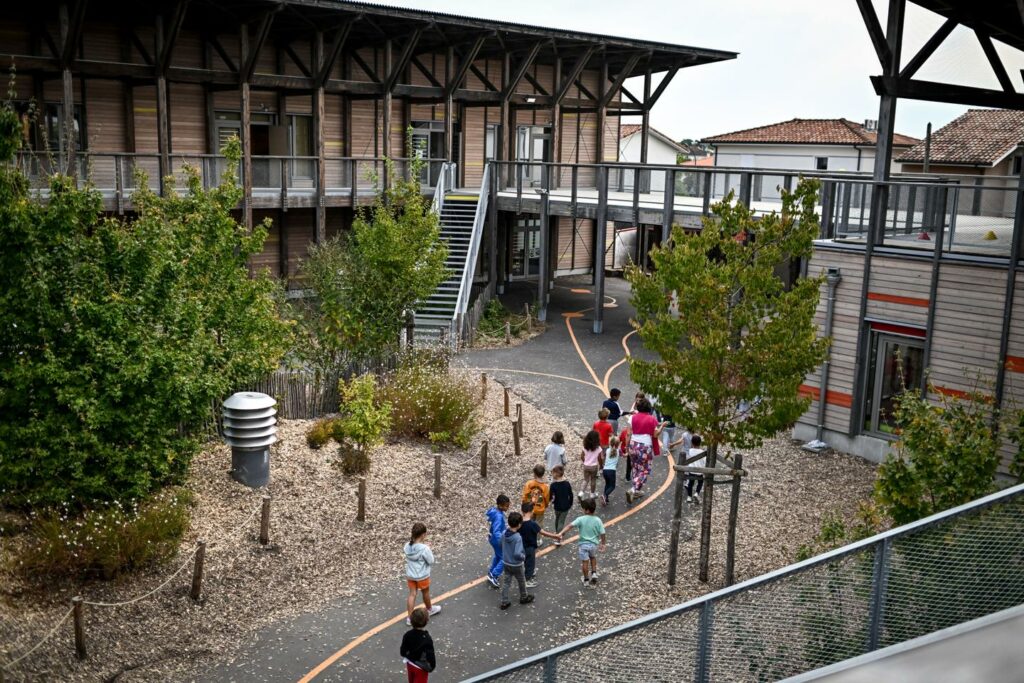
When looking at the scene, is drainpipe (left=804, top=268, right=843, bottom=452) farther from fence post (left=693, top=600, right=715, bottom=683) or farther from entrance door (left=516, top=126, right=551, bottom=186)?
entrance door (left=516, top=126, right=551, bottom=186)

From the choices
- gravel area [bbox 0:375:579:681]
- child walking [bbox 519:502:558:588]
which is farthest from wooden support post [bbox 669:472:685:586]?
gravel area [bbox 0:375:579:681]

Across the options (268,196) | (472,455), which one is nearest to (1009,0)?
(472,455)

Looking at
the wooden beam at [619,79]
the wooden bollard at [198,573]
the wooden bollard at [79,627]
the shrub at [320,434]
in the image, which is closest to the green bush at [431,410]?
the shrub at [320,434]

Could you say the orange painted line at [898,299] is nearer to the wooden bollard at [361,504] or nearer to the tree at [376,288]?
the wooden bollard at [361,504]

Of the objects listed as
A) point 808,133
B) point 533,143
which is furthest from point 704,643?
point 808,133

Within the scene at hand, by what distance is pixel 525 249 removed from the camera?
1598 inches

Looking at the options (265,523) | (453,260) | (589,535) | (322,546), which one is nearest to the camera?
(589,535)

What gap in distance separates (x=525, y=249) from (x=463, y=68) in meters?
8.31

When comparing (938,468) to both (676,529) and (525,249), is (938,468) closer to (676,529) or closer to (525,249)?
(676,529)

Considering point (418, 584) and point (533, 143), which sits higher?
point (533, 143)

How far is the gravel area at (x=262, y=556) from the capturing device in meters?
11.7

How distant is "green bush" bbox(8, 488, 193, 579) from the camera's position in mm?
12570

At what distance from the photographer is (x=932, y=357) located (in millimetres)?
17734

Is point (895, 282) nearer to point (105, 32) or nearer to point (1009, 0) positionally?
point (1009, 0)
